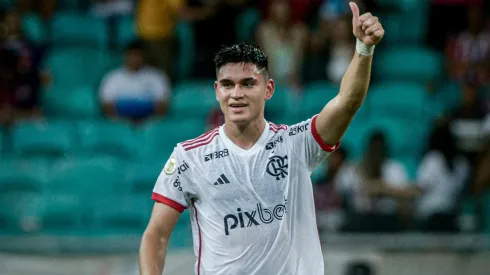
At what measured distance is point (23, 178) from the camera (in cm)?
1095

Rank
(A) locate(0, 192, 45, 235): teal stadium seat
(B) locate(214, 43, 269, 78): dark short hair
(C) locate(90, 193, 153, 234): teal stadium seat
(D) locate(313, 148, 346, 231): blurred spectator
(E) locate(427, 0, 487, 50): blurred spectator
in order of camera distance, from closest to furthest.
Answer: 1. (B) locate(214, 43, 269, 78): dark short hair
2. (D) locate(313, 148, 346, 231): blurred spectator
3. (C) locate(90, 193, 153, 234): teal stadium seat
4. (A) locate(0, 192, 45, 235): teal stadium seat
5. (E) locate(427, 0, 487, 50): blurred spectator

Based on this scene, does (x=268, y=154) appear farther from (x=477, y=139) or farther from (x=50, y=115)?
(x=50, y=115)

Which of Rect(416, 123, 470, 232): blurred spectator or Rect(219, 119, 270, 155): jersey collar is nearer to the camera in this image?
Rect(219, 119, 270, 155): jersey collar

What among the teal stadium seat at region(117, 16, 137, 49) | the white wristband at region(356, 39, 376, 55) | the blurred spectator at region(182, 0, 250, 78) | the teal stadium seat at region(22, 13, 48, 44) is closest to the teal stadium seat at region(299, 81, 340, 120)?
the blurred spectator at region(182, 0, 250, 78)

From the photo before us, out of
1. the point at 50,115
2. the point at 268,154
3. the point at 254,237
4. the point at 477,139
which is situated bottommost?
the point at 254,237

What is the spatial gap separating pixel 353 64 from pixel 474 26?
7.95 metres

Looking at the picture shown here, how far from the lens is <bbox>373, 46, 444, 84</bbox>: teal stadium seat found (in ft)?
39.2

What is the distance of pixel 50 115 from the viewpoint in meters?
12.0

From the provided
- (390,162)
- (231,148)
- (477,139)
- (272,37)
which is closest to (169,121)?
(272,37)

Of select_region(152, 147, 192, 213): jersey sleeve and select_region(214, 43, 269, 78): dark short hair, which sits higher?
select_region(214, 43, 269, 78): dark short hair

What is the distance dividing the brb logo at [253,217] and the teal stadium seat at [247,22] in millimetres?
7668

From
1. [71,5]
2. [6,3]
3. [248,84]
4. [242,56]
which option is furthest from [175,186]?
[71,5]

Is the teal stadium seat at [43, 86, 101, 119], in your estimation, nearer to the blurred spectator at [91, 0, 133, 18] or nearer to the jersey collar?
the blurred spectator at [91, 0, 133, 18]

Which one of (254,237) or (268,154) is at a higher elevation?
(268,154)
